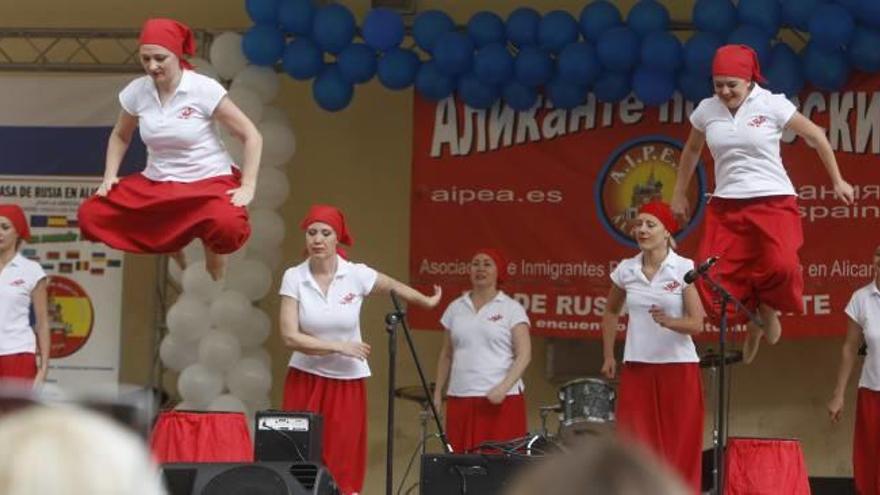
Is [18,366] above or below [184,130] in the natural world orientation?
below

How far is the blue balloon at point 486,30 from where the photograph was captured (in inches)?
335

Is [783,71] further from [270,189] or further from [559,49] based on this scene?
[270,189]

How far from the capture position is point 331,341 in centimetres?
691

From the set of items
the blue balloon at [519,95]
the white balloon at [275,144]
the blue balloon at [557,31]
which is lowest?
the white balloon at [275,144]

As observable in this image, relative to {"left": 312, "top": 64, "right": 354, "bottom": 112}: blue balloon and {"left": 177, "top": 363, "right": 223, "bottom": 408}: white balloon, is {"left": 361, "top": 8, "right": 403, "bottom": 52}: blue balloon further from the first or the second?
{"left": 177, "top": 363, "right": 223, "bottom": 408}: white balloon

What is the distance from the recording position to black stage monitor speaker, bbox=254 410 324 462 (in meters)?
6.34

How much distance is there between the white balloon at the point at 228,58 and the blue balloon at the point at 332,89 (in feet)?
1.47

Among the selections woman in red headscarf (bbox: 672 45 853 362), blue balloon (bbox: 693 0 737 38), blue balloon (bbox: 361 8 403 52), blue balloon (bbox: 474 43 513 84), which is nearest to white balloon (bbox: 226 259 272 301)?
blue balloon (bbox: 361 8 403 52)

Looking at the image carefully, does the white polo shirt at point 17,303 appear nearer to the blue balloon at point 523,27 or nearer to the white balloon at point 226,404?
the white balloon at point 226,404

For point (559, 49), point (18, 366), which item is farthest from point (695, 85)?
point (18, 366)

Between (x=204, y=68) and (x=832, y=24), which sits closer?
(x=832, y=24)

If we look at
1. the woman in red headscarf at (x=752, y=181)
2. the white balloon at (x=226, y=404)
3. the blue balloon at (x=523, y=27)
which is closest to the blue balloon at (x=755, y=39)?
the blue balloon at (x=523, y=27)

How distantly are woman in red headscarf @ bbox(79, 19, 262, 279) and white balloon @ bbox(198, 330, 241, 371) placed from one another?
212 cm

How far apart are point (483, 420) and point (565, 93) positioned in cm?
189
